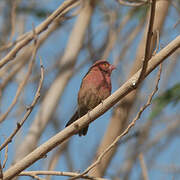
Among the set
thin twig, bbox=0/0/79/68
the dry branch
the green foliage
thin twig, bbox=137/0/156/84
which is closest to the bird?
the green foliage

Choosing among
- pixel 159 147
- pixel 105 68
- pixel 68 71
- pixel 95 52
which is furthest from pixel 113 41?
pixel 159 147

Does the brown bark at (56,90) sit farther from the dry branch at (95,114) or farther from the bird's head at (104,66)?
the dry branch at (95,114)

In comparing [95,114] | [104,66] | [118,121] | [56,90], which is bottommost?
[95,114]

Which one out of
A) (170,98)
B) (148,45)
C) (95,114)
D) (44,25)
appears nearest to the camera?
(148,45)

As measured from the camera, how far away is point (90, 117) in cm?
321

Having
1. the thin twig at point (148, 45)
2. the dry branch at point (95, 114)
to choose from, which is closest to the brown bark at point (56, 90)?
the dry branch at point (95, 114)

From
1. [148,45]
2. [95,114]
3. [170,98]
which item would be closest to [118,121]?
[170,98]

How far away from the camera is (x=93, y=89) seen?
5.18 m

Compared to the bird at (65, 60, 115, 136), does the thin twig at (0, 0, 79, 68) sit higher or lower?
higher

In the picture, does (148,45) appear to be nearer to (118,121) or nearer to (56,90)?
(118,121)

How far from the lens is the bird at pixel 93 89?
5.14 metres

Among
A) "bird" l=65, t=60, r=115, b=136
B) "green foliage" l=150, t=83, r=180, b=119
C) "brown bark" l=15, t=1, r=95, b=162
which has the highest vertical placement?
"brown bark" l=15, t=1, r=95, b=162

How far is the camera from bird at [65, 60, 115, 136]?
5.14 metres

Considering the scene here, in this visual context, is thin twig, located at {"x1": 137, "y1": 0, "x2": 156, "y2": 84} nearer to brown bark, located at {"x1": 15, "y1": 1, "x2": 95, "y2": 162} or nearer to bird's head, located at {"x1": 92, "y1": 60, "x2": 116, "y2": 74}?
bird's head, located at {"x1": 92, "y1": 60, "x2": 116, "y2": 74}
